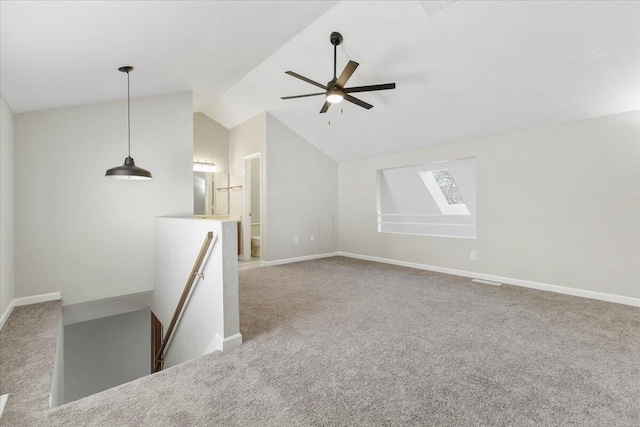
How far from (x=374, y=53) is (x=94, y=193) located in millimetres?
3999

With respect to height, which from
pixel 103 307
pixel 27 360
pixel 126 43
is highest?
pixel 126 43

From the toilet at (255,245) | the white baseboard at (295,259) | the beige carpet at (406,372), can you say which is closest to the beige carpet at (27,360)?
the beige carpet at (406,372)

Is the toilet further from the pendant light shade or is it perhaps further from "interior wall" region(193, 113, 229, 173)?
the pendant light shade

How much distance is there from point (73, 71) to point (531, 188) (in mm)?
5348

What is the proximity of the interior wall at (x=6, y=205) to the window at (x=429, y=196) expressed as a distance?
A: 527 centimetres

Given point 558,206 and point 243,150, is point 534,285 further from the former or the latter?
point 243,150

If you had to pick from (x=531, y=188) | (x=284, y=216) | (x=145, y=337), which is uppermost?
(x=531, y=188)

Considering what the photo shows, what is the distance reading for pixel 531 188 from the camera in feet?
12.5

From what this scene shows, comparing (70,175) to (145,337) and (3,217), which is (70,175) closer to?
(3,217)

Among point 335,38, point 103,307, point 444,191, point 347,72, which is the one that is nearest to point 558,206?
point 444,191

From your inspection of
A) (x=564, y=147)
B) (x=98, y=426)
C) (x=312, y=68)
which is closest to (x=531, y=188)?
(x=564, y=147)

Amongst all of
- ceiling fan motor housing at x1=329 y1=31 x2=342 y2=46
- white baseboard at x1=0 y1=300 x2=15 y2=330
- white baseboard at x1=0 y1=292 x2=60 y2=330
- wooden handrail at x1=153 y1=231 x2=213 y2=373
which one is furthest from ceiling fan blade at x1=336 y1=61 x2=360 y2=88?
white baseboard at x1=0 y1=292 x2=60 y2=330

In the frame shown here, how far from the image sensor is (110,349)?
4879mm

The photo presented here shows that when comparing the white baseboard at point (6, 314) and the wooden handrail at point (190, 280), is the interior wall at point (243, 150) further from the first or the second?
the white baseboard at point (6, 314)
